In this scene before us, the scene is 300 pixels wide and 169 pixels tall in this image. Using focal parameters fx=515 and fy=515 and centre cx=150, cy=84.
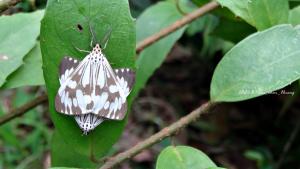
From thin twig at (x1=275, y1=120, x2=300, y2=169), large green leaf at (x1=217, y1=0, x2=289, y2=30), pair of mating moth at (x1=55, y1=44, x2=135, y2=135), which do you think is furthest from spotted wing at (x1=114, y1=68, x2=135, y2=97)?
thin twig at (x1=275, y1=120, x2=300, y2=169)

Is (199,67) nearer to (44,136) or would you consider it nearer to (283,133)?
(283,133)

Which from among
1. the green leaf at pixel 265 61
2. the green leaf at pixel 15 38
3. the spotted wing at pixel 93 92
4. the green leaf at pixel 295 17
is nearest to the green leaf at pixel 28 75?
the green leaf at pixel 15 38

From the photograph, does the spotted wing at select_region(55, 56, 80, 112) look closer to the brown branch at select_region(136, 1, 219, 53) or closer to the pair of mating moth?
the pair of mating moth

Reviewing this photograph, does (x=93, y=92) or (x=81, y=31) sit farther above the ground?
(x=81, y=31)

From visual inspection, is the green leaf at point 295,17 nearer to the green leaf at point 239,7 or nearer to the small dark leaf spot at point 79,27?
the green leaf at point 239,7

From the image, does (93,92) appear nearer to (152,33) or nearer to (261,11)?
(261,11)

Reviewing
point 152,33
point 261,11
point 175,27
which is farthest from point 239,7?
point 152,33
